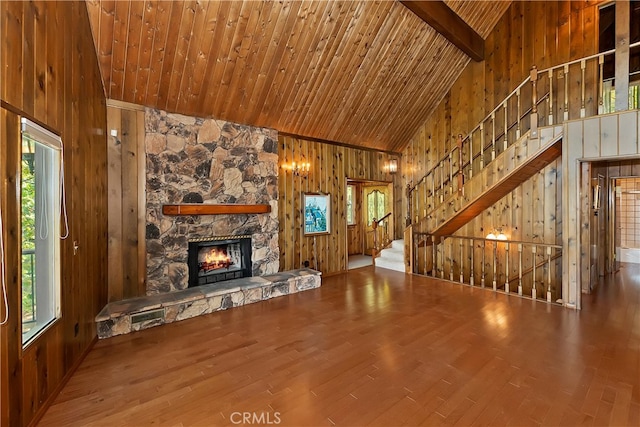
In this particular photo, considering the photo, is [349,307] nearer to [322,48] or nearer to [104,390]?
[104,390]

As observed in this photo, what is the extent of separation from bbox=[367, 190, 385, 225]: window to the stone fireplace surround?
14.2 ft

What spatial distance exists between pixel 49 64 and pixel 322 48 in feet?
10.9

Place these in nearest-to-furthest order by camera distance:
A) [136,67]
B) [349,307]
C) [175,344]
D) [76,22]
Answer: [76,22] → [175,344] → [136,67] → [349,307]

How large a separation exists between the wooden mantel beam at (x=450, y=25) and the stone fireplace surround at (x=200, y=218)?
3.08m

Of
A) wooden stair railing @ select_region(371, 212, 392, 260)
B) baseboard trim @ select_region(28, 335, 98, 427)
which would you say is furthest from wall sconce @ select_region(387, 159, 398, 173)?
baseboard trim @ select_region(28, 335, 98, 427)

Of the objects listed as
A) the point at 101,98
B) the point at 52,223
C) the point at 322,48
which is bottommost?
the point at 52,223

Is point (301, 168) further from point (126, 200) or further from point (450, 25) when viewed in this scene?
point (450, 25)

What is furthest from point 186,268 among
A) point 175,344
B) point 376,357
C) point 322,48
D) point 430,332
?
point 322,48

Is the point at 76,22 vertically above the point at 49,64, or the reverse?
the point at 76,22

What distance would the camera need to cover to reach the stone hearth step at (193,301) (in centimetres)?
357

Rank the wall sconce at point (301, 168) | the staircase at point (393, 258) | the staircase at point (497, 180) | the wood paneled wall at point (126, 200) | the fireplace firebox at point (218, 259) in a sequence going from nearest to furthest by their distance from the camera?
the wood paneled wall at point (126, 200) < the staircase at point (497, 180) < the fireplace firebox at point (218, 259) < the wall sconce at point (301, 168) < the staircase at point (393, 258)

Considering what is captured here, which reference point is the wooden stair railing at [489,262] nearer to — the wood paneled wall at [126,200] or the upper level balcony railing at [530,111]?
the upper level balcony railing at [530,111]

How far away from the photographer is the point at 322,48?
4.50m

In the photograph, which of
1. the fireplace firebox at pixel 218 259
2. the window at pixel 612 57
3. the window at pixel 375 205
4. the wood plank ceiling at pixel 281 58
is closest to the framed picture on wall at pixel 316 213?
the wood plank ceiling at pixel 281 58
